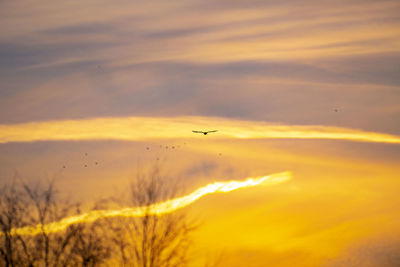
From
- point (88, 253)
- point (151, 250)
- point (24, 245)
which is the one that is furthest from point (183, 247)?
point (24, 245)

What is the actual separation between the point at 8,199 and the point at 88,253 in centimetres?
537

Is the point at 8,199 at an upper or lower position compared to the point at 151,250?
upper

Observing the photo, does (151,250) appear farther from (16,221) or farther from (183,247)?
(16,221)

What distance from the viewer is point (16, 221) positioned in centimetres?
4941

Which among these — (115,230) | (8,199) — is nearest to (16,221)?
(8,199)

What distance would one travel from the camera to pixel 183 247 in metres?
50.2

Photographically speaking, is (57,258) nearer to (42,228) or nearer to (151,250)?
(42,228)

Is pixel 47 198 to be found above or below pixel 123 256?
above

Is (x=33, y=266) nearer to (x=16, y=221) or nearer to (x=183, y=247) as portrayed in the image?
(x=16, y=221)

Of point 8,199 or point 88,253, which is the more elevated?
point 8,199

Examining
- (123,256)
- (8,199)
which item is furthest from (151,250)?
(8,199)

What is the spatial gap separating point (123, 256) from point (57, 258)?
3.62 m

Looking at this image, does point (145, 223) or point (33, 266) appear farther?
point (145, 223)

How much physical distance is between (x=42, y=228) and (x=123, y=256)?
4.67m
